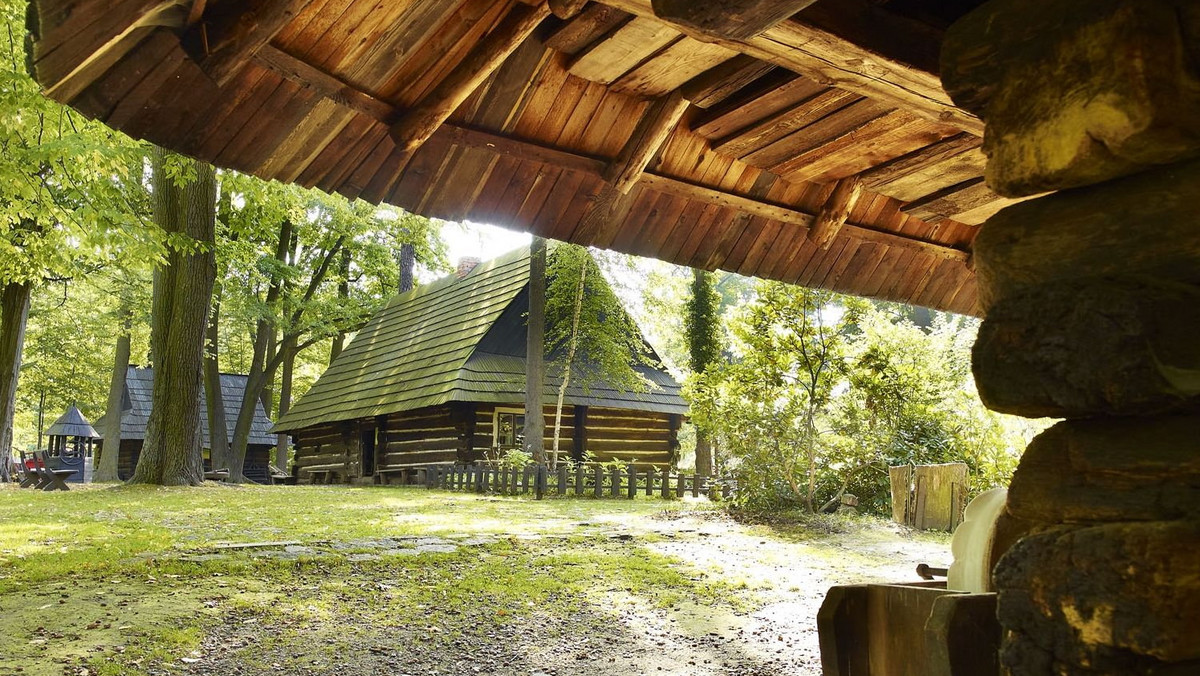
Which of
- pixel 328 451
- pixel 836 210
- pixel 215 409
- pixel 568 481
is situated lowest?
pixel 568 481

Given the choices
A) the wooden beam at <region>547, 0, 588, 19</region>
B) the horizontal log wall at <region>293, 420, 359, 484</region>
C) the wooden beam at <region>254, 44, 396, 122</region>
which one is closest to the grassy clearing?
the wooden beam at <region>254, 44, 396, 122</region>

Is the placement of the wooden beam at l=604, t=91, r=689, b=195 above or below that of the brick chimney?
below

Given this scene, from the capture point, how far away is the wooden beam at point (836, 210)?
161 inches

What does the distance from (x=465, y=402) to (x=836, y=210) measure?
17008 mm

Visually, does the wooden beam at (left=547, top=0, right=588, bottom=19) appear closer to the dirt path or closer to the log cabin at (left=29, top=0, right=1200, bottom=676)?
the log cabin at (left=29, top=0, right=1200, bottom=676)

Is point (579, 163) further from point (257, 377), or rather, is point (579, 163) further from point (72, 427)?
point (72, 427)

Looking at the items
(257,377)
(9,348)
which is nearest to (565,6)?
(9,348)

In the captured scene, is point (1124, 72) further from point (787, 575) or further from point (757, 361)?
point (757, 361)

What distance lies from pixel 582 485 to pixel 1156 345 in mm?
16039

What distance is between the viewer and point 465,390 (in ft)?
64.2

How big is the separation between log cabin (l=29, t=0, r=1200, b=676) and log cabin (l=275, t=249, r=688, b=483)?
1593 centimetres

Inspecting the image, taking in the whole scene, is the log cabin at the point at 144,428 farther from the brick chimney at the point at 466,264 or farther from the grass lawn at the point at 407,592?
the grass lawn at the point at 407,592

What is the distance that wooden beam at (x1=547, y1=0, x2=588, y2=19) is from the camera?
108 inches

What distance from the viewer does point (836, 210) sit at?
414 centimetres
